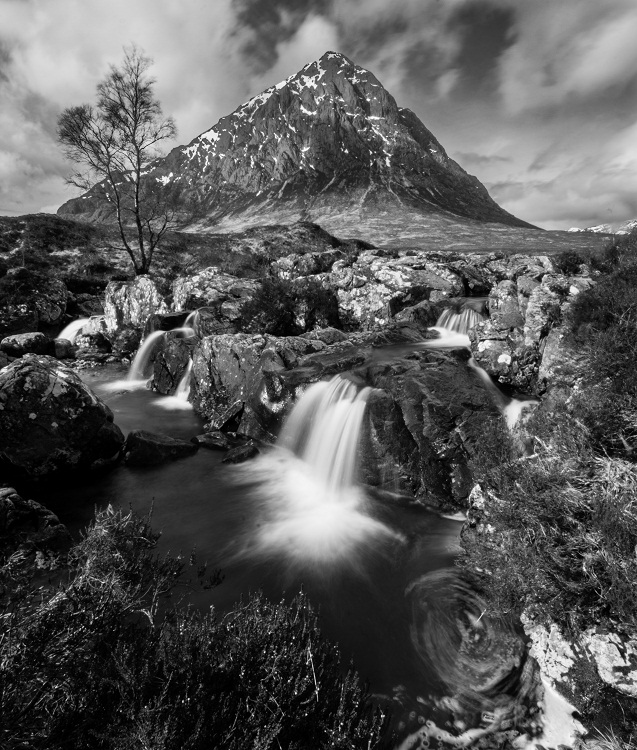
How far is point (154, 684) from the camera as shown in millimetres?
3389

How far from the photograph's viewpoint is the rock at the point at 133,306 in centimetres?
2391

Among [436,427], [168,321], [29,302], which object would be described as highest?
[168,321]

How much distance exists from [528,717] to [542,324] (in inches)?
395

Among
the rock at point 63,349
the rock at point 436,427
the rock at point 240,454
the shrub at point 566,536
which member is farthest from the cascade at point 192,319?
the shrub at point 566,536

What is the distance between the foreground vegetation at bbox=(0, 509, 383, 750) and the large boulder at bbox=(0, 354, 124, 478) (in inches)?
265

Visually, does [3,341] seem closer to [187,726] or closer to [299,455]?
[299,455]

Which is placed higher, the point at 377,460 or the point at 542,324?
the point at 542,324

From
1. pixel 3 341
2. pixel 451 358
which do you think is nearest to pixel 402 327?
pixel 451 358

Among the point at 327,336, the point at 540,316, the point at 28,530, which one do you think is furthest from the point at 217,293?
the point at 28,530

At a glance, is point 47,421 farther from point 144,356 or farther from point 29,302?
point 29,302

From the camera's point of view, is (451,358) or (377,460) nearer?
(377,460)

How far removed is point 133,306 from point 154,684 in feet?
79.7

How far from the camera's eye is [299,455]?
11.9 metres

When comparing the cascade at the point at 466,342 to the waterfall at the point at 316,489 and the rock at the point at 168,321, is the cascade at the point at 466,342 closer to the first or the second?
the waterfall at the point at 316,489
